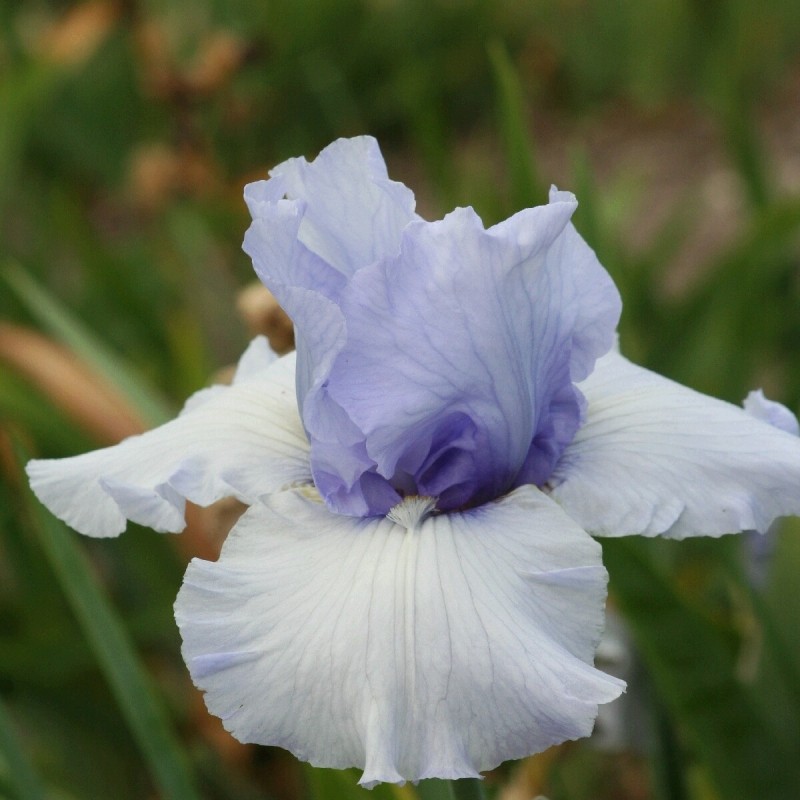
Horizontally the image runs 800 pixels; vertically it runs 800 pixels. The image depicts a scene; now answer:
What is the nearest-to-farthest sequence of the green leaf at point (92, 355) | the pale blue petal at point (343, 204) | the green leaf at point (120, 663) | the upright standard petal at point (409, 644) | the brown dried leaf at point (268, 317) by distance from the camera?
the upright standard petal at point (409, 644) < the pale blue petal at point (343, 204) < the green leaf at point (120, 663) < the brown dried leaf at point (268, 317) < the green leaf at point (92, 355)

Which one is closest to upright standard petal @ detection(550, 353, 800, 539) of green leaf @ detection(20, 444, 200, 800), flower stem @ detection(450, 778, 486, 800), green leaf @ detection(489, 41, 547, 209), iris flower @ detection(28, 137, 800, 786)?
iris flower @ detection(28, 137, 800, 786)

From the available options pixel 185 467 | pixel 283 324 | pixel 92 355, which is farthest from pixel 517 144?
pixel 185 467

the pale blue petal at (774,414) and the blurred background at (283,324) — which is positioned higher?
the pale blue petal at (774,414)

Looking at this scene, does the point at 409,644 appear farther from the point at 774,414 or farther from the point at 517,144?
the point at 517,144

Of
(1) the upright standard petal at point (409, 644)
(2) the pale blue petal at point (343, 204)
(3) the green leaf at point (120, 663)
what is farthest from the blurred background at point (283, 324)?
(2) the pale blue petal at point (343, 204)

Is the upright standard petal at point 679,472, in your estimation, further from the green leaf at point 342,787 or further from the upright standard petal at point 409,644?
the green leaf at point 342,787

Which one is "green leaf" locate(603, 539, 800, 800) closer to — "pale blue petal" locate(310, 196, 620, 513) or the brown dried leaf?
"pale blue petal" locate(310, 196, 620, 513)
